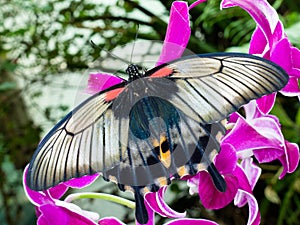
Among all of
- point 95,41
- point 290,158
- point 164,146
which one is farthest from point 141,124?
point 95,41

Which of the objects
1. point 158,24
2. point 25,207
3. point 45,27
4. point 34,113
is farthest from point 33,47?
point 25,207

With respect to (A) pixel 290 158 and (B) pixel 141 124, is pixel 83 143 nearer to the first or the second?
(B) pixel 141 124

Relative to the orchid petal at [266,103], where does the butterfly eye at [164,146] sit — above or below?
above

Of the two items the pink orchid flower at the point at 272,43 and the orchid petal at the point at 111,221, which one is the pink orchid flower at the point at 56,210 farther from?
the pink orchid flower at the point at 272,43

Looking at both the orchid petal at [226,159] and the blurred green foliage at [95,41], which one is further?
the blurred green foliage at [95,41]

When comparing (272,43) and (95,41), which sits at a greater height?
(272,43)

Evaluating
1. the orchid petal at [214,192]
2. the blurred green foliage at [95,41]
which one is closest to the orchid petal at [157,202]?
the orchid petal at [214,192]

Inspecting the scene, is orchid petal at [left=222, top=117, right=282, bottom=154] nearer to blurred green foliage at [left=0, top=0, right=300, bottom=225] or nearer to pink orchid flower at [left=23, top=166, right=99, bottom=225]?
pink orchid flower at [left=23, top=166, right=99, bottom=225]

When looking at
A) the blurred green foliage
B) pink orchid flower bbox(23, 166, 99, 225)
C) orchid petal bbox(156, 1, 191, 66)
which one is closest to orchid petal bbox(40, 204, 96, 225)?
pink orchid flower bbox(23, 166, 99, 225)
